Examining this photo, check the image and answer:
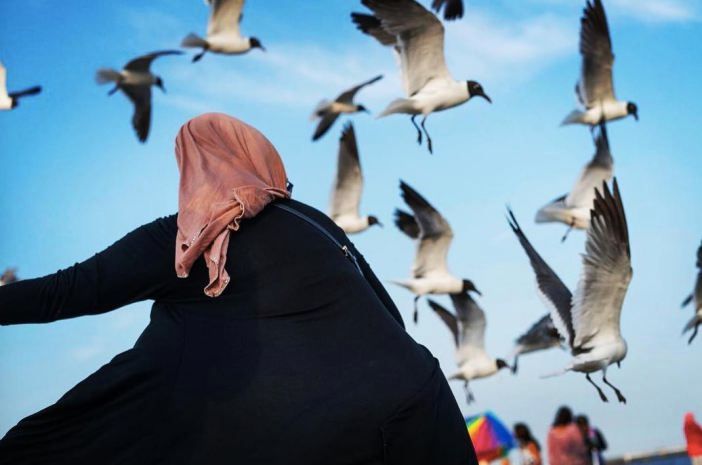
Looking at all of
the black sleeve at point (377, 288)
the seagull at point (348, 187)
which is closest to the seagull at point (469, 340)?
the seagull at point (348, 187)

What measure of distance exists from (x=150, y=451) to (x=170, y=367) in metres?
0.15

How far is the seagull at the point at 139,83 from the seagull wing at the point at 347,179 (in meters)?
2.52

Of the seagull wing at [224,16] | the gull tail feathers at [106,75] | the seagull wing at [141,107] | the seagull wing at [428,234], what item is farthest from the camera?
the seagull wing at [141,107]

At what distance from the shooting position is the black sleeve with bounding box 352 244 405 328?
6.50ft

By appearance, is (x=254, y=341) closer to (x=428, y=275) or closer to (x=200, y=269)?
(x=200, y=269)

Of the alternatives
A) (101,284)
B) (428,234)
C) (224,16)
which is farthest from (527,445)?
(224,16)

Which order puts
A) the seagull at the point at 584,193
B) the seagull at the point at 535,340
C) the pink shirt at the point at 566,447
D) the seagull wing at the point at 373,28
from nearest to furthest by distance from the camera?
the pink shirt at the point at 566,447 → the seagull wing at the point at 373,28 → the seagull at the point at 584,193 → the seagull at the point at 535,340

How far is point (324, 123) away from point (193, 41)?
2.78 metres

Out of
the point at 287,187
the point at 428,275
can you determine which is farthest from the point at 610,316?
the point at 287,187

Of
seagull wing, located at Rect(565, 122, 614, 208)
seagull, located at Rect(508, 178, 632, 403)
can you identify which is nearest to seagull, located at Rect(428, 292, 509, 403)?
seagull wing, located at Rect(565, 122, 614, 208)

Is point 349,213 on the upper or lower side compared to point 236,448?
upper

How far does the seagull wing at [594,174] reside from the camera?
1169 cm

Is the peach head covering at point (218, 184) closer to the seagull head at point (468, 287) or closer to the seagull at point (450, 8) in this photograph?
the seagull at point (450, 8)

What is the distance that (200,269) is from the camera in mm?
1800
